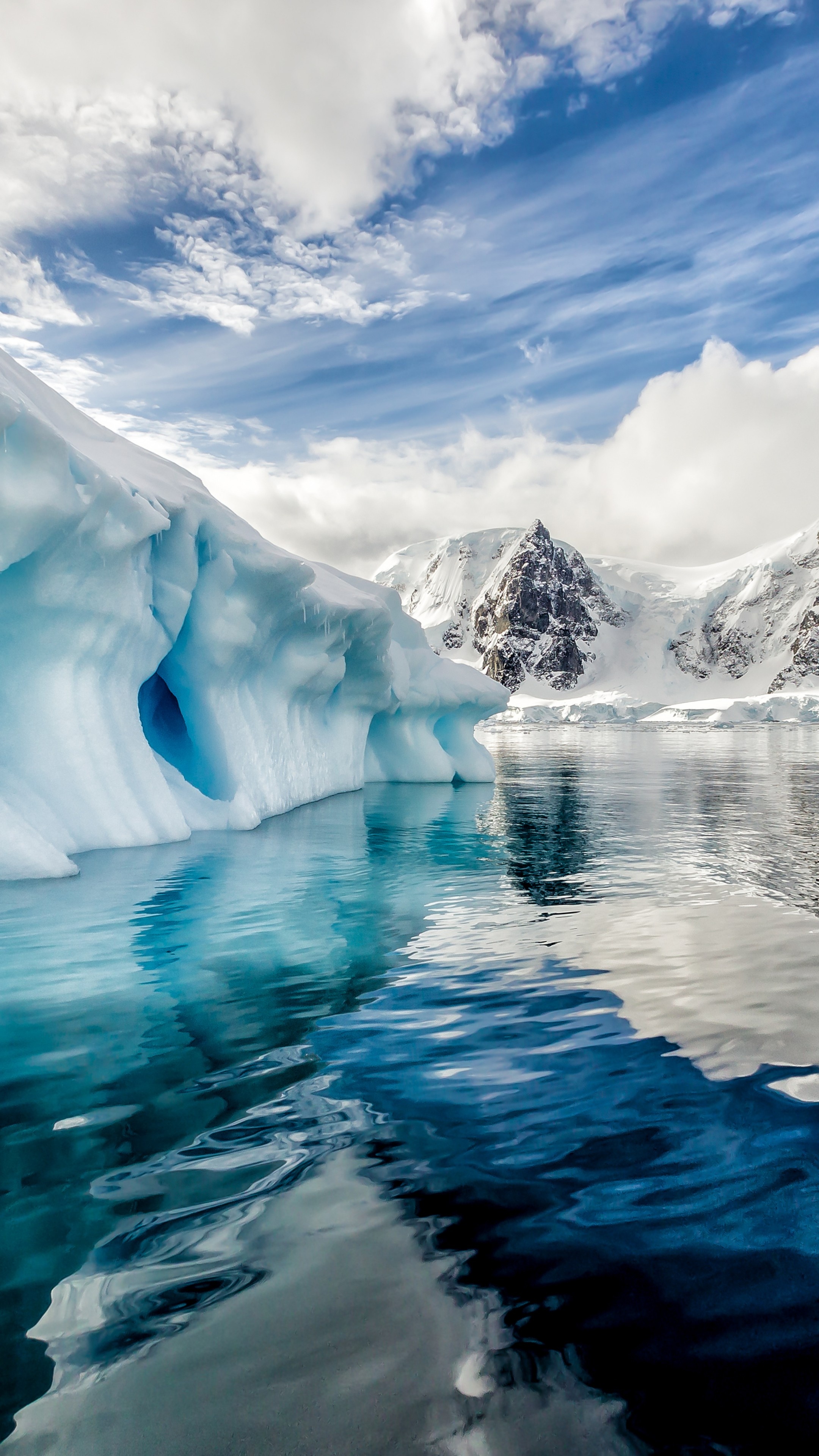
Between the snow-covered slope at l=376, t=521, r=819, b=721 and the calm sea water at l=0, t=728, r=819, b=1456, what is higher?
the snow-covered slope at l=376, t=521, r=819, b=721

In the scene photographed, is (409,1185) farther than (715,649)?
No

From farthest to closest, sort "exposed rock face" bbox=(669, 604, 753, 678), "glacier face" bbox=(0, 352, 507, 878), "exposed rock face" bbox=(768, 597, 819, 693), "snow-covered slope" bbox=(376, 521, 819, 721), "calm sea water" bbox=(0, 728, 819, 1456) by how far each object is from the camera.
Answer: "exposed rock face" bbox=(669, 604, 753, 678)
"snow-covered slope" bbox=(376, 521, 819, 721)
"exposed rock face" bbox=(768, 597, 819, 693)
"glacier face" bbox=(0, 352, 507, 878)
"calm sea water" bbox=(0, 728, 819, 1456)

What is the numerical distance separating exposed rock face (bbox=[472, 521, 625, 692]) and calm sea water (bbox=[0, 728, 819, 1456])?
146220 millimetres

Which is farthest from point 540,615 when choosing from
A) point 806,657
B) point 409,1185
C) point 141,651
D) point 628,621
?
point 409,1185

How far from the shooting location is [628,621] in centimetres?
16425

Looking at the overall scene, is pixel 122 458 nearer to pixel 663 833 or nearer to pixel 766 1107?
pixel 663 833

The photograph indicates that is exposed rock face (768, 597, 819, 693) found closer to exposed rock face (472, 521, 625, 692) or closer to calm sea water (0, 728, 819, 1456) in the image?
exposed rock face (472, 521, 625, 692)

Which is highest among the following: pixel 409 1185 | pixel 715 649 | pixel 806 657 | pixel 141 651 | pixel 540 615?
pixel 540 615

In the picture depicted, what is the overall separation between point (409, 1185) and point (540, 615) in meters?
163

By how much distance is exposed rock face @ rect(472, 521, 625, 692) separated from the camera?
511 feet

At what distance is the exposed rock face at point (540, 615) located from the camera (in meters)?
156

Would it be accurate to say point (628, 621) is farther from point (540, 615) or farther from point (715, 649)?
point (540, 615)

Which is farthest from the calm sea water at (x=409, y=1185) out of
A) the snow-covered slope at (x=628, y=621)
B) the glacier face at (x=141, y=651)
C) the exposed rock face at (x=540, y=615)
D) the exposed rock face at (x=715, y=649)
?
the exposed rock face at (x=715, y=649)

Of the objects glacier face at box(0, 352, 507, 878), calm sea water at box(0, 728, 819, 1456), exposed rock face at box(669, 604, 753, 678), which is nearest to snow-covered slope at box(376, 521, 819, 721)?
exposed rock face at box(669, 604, 753, 678)
